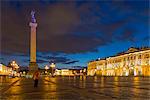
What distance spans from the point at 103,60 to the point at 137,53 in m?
46.8

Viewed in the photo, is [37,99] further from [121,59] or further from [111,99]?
[121,59]

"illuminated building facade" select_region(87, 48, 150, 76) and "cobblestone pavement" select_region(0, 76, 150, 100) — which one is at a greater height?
"illuminated building facade" select_region(87, 48, 150, 76)

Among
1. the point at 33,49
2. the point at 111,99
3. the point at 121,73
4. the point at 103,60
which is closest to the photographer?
the point at 111,99

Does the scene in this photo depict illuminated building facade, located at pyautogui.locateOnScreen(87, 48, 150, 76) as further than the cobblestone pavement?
Yes

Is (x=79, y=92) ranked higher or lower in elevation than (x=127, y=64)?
lower

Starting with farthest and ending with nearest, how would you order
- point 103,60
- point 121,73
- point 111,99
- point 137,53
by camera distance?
1. point 103,60
2. point 121,73
3. point 137,53
4. point 111,99

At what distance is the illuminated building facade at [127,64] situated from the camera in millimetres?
119000

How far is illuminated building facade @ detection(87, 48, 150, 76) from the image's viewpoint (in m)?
119

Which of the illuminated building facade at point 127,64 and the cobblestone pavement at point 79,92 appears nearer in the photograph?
the cobblestone pavement at point 79,92

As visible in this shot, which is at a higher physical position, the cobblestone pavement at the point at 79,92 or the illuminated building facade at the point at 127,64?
the illuminated building facade at the point at 127,64

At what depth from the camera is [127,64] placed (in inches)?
5369

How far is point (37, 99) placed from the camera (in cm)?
1338

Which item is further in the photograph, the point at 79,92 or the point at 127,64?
the point at 127,64

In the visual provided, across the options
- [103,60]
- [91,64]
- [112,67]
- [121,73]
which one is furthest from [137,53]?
[91,64]
